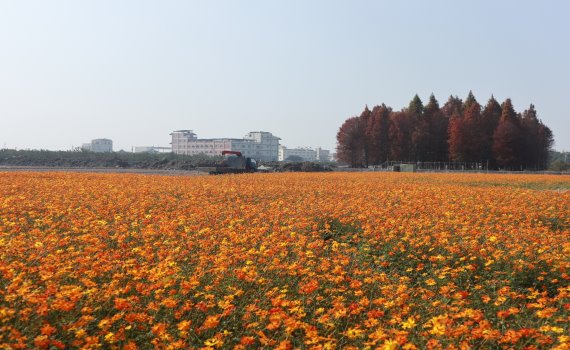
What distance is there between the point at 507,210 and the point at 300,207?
5.29 m

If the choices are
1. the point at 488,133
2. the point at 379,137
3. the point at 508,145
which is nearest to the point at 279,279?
the point at 508,145

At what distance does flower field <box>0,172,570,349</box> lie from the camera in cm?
461

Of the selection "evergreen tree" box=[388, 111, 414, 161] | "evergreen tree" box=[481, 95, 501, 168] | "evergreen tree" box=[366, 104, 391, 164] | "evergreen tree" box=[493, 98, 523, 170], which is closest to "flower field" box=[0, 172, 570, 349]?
"evergreen tree" box=[493, 98, 523, 170]

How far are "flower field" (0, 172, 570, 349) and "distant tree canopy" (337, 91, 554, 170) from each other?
2358 inches

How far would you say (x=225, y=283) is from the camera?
6.11 meters

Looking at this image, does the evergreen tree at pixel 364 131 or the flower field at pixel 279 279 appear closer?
the flower field at pixel 279 279

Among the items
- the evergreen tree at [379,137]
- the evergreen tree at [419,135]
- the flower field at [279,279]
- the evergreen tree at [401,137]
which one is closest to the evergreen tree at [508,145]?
the evergreen tree at [419,135]

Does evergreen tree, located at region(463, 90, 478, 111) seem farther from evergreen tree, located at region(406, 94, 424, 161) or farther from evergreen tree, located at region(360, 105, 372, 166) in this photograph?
evergreen tree, located at region(360, 105, 372, 166)

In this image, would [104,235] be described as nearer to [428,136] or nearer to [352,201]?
[352,201]

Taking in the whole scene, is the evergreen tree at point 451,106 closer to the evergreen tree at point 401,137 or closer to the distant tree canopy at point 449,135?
the distant tree canopy at point 449,135

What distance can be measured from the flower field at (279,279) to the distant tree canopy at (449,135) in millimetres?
59884

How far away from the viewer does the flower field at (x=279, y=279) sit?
4609 mm

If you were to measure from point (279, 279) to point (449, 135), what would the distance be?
236 feet

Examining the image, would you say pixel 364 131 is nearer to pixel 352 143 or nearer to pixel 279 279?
pixel 352 143
